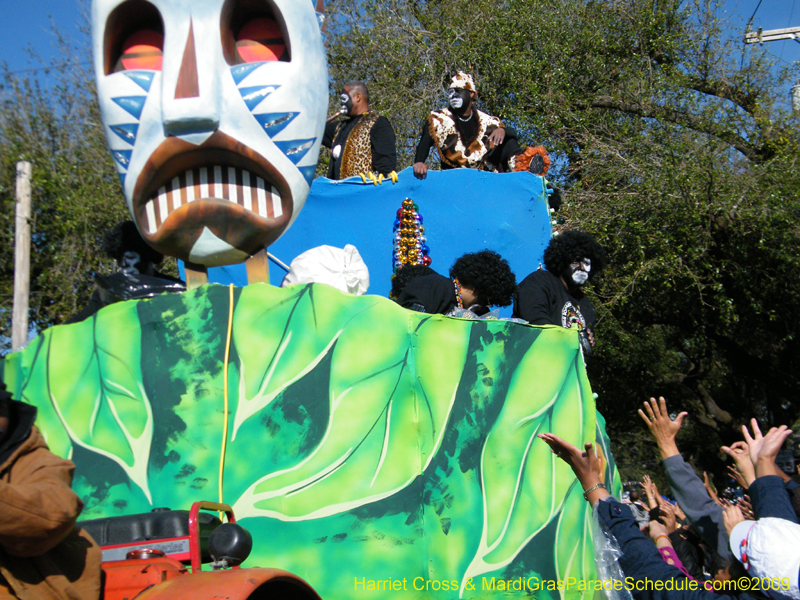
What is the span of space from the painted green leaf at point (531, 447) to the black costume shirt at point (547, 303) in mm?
652

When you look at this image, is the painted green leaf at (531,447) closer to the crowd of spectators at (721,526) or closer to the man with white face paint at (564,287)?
the man with white face paint at (564,287)

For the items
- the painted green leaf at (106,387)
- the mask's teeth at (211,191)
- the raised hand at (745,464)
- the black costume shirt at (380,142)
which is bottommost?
the raised hand at (745,464)

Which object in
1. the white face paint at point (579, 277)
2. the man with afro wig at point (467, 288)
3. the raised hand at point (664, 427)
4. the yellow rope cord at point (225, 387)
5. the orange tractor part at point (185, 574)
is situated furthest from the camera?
the white face paint at point (579, 277)

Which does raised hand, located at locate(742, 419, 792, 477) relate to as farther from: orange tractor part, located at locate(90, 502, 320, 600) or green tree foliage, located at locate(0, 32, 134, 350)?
green tree foliage, located at locate(0, 32, 134, 350)

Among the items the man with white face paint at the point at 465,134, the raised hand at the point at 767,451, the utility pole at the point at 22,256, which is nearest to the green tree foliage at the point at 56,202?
the utility pole at the point at 22,256

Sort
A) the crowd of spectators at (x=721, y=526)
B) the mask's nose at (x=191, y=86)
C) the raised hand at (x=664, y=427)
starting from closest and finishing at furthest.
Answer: the crowd of spectators at (x=721, y=526)
the raised hand at (x=664, y=427)
the mask's nose at (x=191, y=86)

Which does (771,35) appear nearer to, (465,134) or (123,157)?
(465,134)

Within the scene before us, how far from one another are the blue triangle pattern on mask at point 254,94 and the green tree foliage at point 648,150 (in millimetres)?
6125

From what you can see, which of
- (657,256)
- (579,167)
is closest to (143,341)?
(657,256)

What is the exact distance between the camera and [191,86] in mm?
3383

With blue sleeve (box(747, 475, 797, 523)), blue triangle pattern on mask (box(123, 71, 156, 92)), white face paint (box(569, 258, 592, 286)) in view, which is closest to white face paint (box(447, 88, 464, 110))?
white face paint (box(569, 258, 592, 286))

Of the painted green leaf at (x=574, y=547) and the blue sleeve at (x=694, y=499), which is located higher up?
the blue sleeve at (x=694, y=499)

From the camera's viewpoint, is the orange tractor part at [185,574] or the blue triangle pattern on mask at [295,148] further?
the blue triangle pattern on mask at [295,148]

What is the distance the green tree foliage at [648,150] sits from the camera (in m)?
8.72
